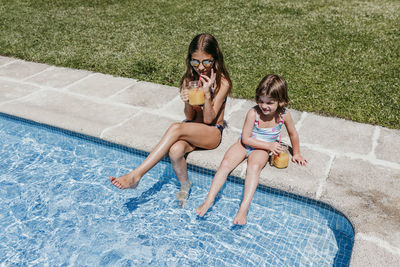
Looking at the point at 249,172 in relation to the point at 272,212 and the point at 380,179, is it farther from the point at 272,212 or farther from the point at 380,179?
the point at 380,179

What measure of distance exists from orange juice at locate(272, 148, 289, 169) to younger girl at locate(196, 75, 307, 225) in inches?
3.2

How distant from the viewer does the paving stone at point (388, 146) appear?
430cm

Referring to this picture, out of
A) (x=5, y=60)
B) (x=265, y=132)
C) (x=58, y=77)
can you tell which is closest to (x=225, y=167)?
(x=265, y=132)

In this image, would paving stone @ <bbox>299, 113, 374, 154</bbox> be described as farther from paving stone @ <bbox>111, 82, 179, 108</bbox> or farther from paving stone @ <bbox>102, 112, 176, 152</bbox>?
paving stone @ <bbox>111, 82, 179, 108</bbox>

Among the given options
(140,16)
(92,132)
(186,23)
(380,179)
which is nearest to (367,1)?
(186,23)

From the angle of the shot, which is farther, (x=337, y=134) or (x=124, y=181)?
(x=337, y=134)

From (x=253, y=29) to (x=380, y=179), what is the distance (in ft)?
18.3

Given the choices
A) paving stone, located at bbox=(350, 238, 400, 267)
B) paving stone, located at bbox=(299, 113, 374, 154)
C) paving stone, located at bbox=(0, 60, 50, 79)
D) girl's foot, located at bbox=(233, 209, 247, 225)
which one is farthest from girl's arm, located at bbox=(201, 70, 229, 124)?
paving stone, located at bbox=(0, 60, 50, 79)

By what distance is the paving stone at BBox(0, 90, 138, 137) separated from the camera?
505cm

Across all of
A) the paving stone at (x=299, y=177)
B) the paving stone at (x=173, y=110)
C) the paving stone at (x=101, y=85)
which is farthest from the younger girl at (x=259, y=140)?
the paving stone at (x=101, y=85)

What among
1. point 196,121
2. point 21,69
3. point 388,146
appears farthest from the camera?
point 21,69

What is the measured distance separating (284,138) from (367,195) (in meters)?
1.29

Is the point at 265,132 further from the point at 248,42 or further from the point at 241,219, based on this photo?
the point at 248,42

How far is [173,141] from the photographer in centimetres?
392
